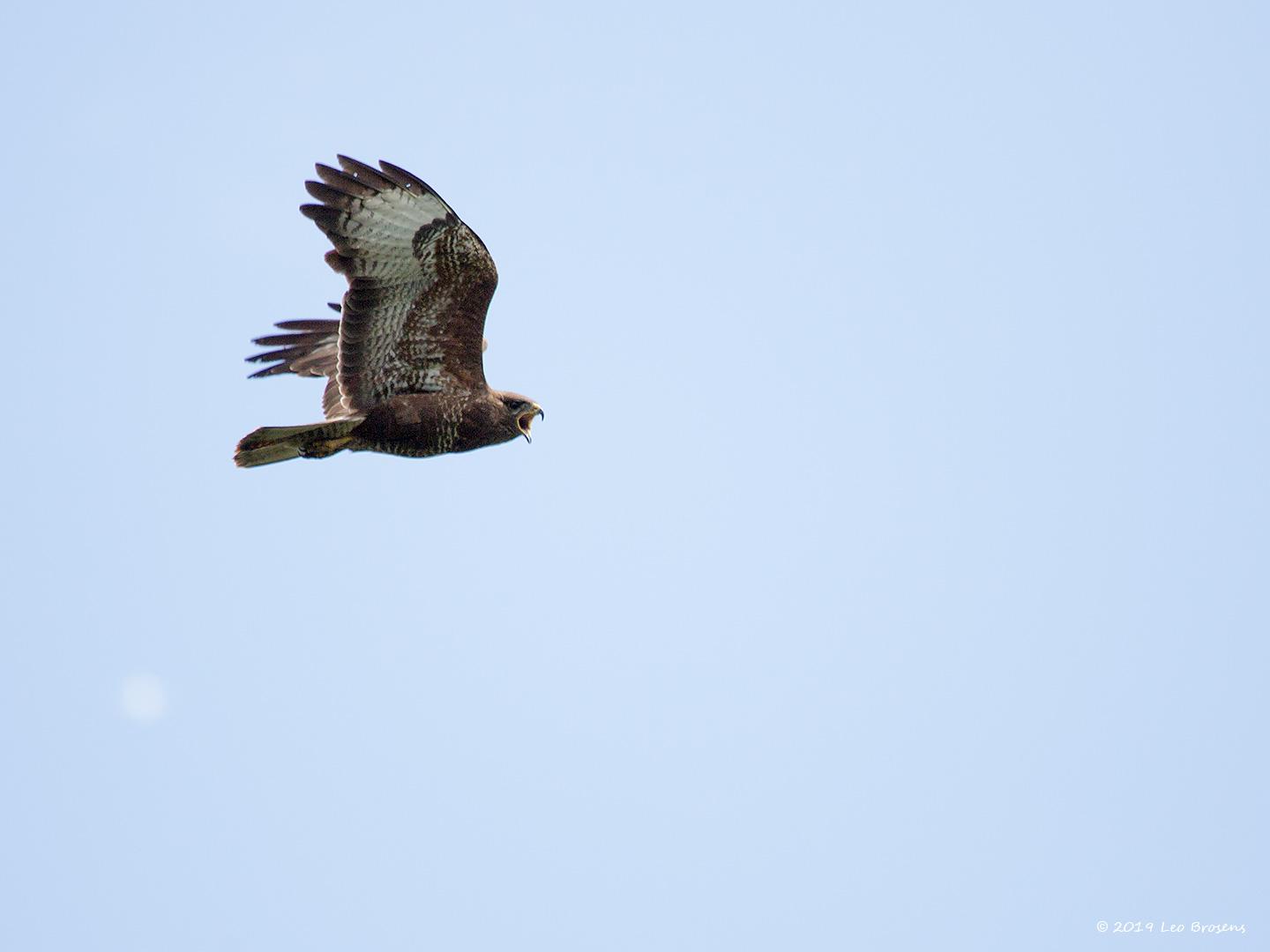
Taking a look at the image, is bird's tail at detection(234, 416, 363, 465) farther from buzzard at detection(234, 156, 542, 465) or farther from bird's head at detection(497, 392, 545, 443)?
bird's head at detection(497, 392, 545, 443)

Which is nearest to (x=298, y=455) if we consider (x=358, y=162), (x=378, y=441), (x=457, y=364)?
(x=378, y=441)

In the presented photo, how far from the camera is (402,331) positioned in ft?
34.7

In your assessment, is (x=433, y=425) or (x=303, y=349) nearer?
(x=433, y=425)

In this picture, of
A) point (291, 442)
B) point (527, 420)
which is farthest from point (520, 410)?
point (291, 442)

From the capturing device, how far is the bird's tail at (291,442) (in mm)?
10180

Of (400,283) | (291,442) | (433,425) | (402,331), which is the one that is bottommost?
(291,442)

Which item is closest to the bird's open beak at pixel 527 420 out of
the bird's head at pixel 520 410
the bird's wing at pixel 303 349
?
the bird's head at pixel 520 410

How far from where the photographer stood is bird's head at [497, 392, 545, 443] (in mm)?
10922

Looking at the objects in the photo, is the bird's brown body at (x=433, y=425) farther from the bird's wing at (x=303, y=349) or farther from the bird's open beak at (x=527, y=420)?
the bird's wing at (x=303, y=349)

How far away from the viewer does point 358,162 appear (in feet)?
33.1

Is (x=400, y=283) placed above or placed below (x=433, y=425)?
above

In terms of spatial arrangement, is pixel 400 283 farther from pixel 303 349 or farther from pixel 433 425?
pixel 303 349

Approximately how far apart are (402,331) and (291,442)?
1055 mm

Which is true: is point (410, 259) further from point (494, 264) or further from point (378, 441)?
point (378, 441)
